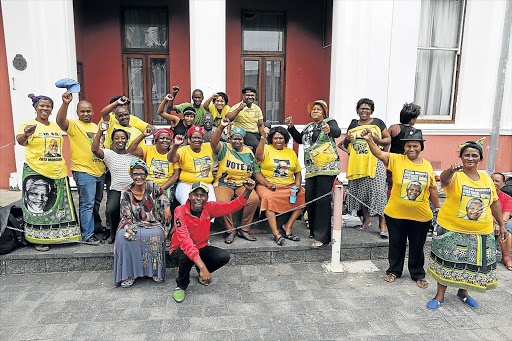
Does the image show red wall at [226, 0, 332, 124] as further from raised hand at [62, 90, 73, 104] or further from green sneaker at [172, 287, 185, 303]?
green sneaker at [172, 287, 185, 303]

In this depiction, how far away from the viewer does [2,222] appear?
432 cm

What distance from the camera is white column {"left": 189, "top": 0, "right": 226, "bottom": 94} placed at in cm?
671

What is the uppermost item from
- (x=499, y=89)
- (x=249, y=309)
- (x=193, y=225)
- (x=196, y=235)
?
(x=499, y=89)

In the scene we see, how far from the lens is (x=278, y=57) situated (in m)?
8.68

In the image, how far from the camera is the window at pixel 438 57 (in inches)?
304

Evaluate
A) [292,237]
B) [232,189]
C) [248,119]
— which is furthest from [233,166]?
[292,237]

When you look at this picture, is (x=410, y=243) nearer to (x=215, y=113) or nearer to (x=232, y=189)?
(x=232, y=189)

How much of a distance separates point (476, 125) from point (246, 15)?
5.63 m

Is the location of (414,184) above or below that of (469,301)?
above

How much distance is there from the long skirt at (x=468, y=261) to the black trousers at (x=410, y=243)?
0.43m

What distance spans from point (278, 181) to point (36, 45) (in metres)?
5.15

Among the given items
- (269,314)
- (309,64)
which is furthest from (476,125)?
(269,314)

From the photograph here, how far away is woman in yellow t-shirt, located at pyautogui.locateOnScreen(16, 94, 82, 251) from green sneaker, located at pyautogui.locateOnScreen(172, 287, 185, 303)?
164cm

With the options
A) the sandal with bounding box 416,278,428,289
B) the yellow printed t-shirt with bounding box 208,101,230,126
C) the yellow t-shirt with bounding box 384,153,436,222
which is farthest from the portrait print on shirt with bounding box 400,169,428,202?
the yellow printed t-shirt with bounding box 208,101,230,126
